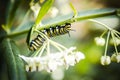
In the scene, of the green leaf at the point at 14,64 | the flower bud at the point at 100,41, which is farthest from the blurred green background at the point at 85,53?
the flower bud at the point at 100,41

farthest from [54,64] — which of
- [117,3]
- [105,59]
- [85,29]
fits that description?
[117,3]

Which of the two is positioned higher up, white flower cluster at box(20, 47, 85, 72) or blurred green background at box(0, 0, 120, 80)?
blurred green background at box(0, 0, 120, 80)

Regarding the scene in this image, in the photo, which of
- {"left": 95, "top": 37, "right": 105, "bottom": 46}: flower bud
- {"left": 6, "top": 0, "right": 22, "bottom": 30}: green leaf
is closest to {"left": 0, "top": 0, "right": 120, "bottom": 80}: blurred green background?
{"left": 6, "top": 0, "right": 22, "bottom": 30}: green leaf

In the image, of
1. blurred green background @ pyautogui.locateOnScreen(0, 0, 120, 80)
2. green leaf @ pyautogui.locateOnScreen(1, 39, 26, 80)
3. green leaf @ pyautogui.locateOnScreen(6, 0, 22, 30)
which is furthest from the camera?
blurred green background @ pyautogui.locateOnScreen(0, 0, 120, 80)

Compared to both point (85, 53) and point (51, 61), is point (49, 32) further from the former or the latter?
point (85, 53)

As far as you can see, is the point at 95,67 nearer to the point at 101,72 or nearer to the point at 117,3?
the point at 101,72

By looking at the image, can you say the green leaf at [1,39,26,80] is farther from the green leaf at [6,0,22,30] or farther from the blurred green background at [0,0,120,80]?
the blurred green background at [0,0,120,80]

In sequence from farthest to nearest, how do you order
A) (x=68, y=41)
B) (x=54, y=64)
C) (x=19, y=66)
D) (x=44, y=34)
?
(x=68, y=41)
(x=19, y=66)
(x=44, y=34)
(x=54, y=64)

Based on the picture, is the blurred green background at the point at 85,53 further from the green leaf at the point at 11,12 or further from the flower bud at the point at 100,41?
the flower bud at the point at 100,41
